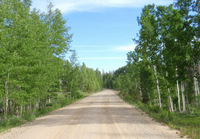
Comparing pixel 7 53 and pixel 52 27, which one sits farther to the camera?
pixel 52 27

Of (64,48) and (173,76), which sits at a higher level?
(64,48)

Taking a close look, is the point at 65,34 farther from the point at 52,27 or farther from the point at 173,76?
the point at 173,76

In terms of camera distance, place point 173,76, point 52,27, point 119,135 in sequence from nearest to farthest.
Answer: point 119,135 < point 173,76 < point 52,27

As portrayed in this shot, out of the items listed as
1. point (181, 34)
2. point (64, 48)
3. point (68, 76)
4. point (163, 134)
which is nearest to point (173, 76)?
point (181, 34)

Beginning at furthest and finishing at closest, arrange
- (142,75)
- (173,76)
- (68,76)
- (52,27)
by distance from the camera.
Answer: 1. (68,76)
2. (142,75)
3. (52,27)
4. (173,76)

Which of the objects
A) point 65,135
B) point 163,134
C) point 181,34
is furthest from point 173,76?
point 65,135

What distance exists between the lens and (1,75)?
1263cm

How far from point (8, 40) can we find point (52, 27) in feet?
35.0

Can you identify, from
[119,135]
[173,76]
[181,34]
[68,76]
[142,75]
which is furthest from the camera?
Result: [68,76]

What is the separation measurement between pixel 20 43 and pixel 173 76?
1088cm

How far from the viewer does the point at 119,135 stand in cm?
815

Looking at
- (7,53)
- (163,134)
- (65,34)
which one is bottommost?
(163,134)

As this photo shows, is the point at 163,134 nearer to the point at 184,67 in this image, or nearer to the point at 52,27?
the point at 184,67

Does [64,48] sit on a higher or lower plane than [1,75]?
higher
